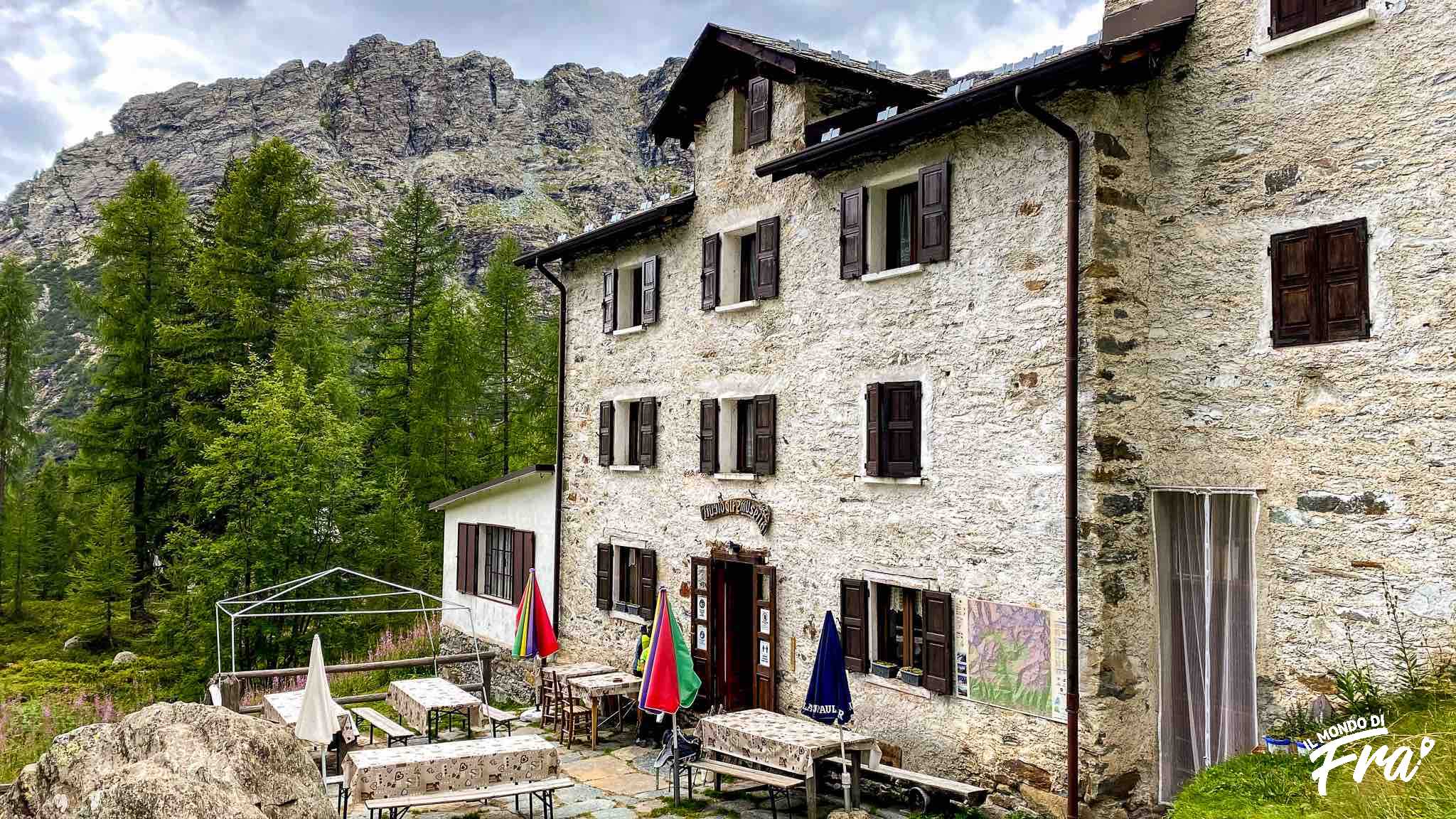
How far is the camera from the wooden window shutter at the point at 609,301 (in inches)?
608

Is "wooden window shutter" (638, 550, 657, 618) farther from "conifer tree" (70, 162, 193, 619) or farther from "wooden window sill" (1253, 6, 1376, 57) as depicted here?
"conifer tree" (70, 162, 193, 619)

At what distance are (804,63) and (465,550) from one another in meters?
11.8

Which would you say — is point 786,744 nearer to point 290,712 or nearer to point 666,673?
point 666,673

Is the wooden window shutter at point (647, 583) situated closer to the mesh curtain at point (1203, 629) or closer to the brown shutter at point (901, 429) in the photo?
the brown shutter at point (901, 429)

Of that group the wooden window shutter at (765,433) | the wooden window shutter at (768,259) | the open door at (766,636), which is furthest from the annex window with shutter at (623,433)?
the open door at (766,636)

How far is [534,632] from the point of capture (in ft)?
41.8

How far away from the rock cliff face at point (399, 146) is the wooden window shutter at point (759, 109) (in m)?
64.5

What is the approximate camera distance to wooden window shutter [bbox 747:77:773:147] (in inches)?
494

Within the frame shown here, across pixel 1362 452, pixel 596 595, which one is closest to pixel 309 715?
pixel 596 595

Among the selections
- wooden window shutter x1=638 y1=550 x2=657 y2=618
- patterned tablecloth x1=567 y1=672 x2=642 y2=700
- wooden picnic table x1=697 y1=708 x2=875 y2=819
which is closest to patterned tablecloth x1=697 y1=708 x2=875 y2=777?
wooden picnic table x1=697 y1=708 x2=875 y2=819

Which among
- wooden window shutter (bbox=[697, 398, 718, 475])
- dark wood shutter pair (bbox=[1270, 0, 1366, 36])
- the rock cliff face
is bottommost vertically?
wooden window shutter (bbox=[697, 398, 718, 475])

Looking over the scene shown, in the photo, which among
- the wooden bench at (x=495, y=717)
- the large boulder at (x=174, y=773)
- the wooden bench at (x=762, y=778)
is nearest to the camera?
the large boulder at (x=174, y=773)

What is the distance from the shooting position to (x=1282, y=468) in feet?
25.8

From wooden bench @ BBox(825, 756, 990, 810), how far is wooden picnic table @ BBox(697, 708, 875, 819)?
183mm
